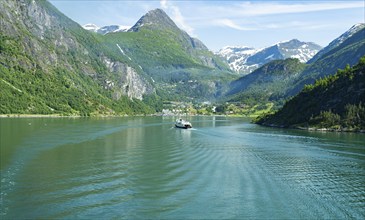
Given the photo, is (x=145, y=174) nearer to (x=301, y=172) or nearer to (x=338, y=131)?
(x=301, y=172)

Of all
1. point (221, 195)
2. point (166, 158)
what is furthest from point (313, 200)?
point (166, 158)

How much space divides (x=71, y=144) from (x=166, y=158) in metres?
31.7

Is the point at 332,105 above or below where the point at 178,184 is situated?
above

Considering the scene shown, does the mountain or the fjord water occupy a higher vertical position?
the mountain

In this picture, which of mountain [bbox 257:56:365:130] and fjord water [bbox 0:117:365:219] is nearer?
fjord water [bbox 0:117:365:219]

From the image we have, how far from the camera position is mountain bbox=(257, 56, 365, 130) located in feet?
491

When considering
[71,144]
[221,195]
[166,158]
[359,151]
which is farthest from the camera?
[71,144]

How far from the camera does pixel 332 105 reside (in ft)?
541

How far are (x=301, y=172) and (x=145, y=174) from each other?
2394 centimetres

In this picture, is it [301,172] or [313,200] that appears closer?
[313,200]

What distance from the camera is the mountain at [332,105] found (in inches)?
5891

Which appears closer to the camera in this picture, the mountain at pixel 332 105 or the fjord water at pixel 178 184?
the fjord water at pixel 178 184

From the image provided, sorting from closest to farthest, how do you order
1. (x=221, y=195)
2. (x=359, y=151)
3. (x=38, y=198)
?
(x=38, y=198) → (x=221, y=195) → (x=359, y=151)

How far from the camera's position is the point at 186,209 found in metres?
39.7
